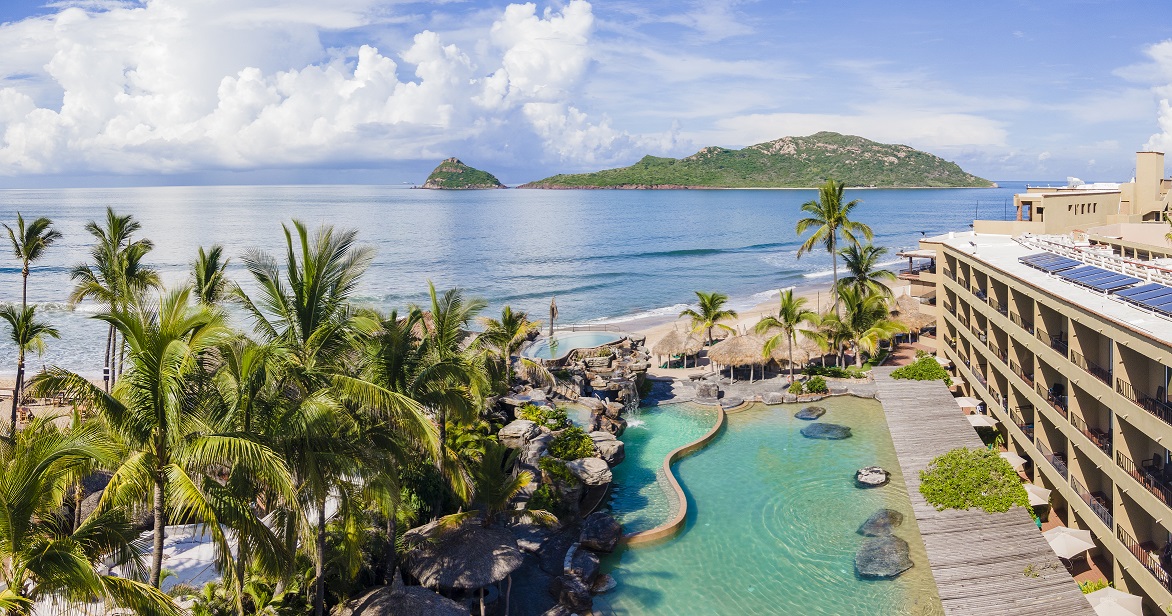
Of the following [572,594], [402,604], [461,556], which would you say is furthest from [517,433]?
[402,604]

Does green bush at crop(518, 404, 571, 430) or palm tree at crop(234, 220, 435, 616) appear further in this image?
green bush at crop(518, 404, 571, 430)

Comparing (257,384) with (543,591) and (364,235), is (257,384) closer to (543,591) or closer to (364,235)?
(543,591)

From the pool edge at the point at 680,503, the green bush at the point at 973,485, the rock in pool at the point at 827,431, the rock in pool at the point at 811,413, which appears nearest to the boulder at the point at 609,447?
the pool edge at the point at 680,503

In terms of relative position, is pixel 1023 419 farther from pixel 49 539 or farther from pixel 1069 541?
pixel 49 539

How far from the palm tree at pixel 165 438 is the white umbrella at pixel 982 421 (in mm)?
22868

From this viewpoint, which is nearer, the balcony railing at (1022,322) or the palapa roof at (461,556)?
the palapa roof at (461,556)

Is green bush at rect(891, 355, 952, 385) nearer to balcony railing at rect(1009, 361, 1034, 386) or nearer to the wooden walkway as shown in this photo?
balcony railing at rect(1009, 361, 1034, 386)

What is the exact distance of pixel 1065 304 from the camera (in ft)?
60.8

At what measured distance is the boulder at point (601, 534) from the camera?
744 inches

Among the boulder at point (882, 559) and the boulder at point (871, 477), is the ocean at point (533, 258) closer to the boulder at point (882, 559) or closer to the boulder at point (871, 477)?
the boulder at point (871, 477)

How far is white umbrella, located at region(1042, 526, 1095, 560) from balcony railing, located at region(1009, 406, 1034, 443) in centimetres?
573

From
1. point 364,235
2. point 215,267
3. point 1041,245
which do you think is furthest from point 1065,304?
point 364,235

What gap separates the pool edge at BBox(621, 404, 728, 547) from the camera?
1964cm

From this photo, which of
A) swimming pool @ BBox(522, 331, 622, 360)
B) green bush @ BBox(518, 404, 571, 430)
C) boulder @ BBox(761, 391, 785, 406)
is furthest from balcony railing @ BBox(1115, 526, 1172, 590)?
swimming pool @ BBox(522, 331, 622, 360)
